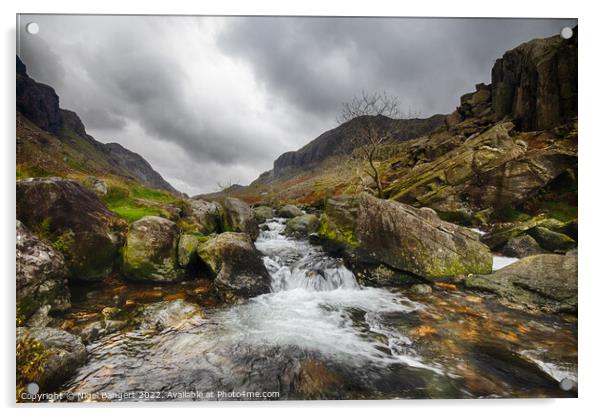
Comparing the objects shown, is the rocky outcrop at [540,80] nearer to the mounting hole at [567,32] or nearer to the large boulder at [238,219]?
the mounting hole at [567,32]

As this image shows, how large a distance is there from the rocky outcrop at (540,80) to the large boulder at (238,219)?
26.4 ft

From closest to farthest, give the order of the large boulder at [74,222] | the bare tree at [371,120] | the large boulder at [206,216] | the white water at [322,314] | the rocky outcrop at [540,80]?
1. the white water at [322,314]
2. the large boulder at [74,222]
3. the rocky outcrop at [540,80]
4. the bare tree at [371,120]
5. the large boulder at [206,216]

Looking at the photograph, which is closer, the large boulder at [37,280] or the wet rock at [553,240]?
the large boulder at [37,280]

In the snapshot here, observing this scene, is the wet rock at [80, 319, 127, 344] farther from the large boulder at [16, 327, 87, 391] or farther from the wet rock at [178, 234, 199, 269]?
the wet rock at [178, 234, 199, 269]

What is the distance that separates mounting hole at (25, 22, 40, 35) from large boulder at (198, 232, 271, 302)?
15.2ft

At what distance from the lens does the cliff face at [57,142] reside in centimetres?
354

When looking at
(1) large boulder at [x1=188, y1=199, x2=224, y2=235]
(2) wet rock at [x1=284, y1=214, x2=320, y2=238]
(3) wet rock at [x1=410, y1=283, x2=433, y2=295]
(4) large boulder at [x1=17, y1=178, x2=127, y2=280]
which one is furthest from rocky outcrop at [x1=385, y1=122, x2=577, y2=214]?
(4) large boulder at [x1=17, y1=178, x2=127, y2=280]

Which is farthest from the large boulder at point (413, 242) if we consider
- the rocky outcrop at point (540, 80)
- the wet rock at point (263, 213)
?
the wet rock at point (263, 213)

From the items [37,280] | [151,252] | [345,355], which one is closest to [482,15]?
[345,355]

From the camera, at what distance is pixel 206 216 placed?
8.12 m

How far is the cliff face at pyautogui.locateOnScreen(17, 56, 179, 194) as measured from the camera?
3.54 meters

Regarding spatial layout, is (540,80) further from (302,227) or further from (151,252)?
(151,252)

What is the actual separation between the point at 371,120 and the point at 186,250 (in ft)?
21.5
